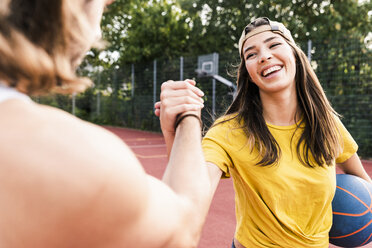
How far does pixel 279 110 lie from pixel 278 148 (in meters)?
0.29

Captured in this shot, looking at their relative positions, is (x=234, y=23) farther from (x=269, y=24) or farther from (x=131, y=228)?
(x=131, y=228)

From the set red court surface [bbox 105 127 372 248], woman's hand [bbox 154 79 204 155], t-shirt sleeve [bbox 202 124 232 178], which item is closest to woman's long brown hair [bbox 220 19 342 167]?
t-shirt sleeve [bbox 202 124 232 178]

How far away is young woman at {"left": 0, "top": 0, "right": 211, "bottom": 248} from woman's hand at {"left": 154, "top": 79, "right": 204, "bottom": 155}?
1.11 ft

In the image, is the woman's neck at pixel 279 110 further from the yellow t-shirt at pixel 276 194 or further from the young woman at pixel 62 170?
the young woman at pixel 62 170

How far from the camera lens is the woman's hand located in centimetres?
116

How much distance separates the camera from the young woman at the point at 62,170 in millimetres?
635

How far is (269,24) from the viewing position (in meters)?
2.01

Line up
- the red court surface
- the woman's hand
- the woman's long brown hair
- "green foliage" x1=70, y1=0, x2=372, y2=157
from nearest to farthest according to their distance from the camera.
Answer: the woman's hand
the woman's long brown hair
the red court surface
"green foliage" x1=70, y1=0, x2=372, y2=157

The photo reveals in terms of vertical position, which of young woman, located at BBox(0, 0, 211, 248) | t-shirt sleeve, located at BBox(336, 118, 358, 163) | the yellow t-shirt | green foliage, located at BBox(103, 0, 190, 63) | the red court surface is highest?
green foliage, located at BBox(103, 0, 190, 63)

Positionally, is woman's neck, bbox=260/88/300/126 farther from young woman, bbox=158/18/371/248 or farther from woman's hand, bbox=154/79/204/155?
woman's hand, bbox=154/79/204/155

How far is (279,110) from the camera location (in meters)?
2.03

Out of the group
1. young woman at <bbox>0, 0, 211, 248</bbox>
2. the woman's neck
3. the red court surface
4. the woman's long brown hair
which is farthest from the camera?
the red court surface

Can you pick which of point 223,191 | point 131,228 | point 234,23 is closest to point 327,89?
point 223,191

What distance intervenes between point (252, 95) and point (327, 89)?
8.01m
